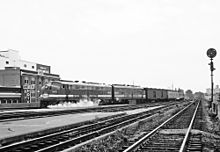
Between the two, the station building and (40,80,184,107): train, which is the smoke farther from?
the station building

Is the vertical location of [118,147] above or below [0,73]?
below

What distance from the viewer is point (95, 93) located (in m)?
55.3

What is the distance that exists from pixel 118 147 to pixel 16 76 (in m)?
56.7

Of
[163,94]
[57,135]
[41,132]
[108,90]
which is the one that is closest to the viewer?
[57,135]

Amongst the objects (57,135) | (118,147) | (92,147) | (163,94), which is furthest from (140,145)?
(163,94)

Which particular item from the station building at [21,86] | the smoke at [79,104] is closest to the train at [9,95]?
the station building at [21,86]

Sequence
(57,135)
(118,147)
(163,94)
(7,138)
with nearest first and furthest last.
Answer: (118,147) → (7,138) → (57,135) → (163,94)

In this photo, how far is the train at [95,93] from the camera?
43625 millimetres

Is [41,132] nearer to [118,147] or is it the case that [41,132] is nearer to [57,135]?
[57,135]

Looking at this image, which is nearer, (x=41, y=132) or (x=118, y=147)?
(x=118, y=147)

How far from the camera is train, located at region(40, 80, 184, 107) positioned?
43625mm

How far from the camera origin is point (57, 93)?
44375 millimetres

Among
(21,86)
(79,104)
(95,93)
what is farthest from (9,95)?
(95,93)

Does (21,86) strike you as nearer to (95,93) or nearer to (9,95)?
(9,95)
